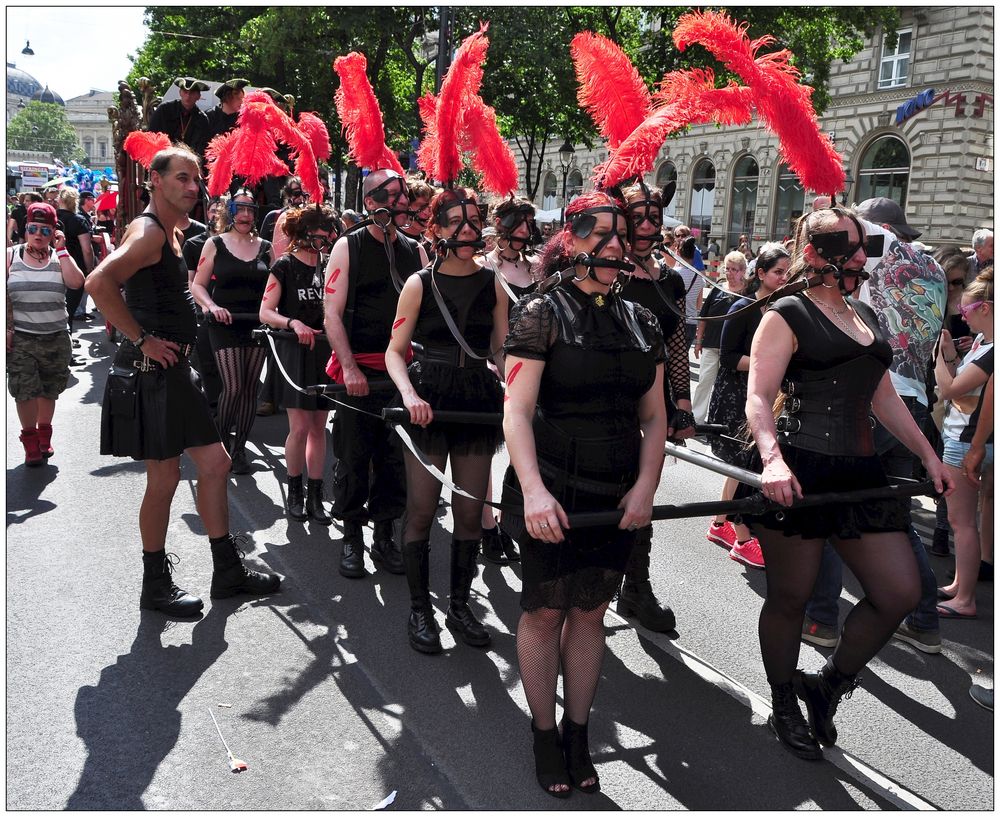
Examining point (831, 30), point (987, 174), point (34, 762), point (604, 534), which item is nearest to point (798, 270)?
point (604, 534)

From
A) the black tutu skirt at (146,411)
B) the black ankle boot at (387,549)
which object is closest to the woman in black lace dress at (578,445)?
the black tutu skirt at (146,411)

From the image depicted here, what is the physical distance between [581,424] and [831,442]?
994 mm

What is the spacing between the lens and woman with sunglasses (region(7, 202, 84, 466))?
23.5ft

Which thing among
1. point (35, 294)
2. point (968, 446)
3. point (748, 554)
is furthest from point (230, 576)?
point (968, 446)

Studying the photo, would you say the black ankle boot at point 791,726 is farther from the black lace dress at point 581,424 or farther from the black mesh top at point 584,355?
the black mesh top at point 584,355

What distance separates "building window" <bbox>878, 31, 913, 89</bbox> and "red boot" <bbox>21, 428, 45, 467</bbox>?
2699 centimetres

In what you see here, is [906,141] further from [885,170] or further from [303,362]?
[303,362]

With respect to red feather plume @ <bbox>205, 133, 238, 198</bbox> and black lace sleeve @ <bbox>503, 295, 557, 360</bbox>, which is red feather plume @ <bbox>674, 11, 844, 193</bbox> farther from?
red feather plume @ <bbox>205, 133, 238, 198</bbox>

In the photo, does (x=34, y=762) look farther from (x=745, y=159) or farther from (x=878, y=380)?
(x=745, y=159)

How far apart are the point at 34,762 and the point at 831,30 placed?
870 inches

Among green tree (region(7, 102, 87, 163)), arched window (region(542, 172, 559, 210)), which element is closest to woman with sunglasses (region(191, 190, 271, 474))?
arched window (region(542, 172, 559, 210))

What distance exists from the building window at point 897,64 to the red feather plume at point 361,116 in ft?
83.8

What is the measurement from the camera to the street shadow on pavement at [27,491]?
235 inches

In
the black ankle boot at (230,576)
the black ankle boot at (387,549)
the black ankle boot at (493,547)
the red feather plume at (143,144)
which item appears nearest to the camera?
the black ankle boot at (230,576)
